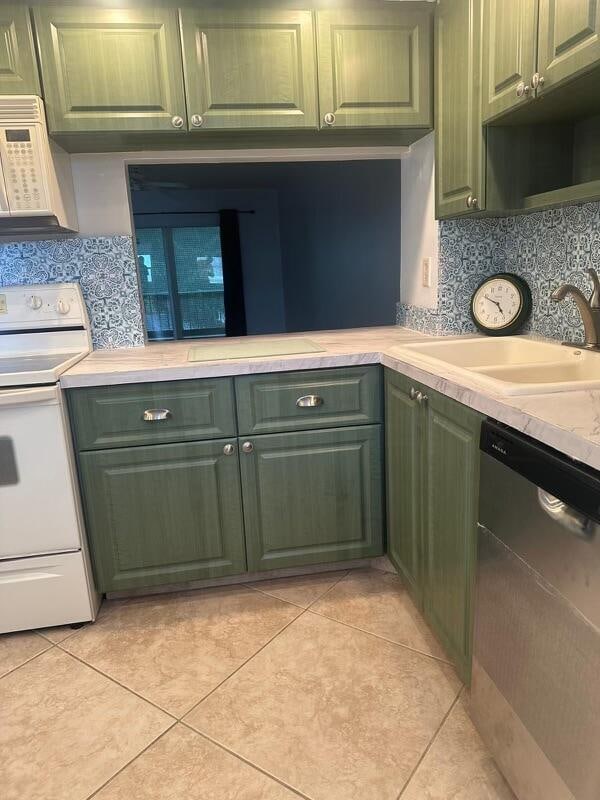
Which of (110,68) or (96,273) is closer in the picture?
(110,68)

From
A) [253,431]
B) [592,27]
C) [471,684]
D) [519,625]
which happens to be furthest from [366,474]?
[592,27]

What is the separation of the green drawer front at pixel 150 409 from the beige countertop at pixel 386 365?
0.04 meters

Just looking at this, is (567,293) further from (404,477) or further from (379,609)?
(379,609)

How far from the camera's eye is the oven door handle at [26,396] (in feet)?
5.50

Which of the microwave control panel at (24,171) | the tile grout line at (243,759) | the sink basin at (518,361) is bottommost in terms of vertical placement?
A: the tile grout line at (243,759)

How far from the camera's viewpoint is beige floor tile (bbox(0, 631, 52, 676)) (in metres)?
1.76

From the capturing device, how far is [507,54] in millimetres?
1568

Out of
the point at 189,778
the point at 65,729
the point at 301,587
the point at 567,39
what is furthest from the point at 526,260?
the point at 65,729

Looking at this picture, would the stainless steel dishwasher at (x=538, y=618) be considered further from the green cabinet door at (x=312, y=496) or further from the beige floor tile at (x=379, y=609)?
the green cabinet door at (x=312, y=496)

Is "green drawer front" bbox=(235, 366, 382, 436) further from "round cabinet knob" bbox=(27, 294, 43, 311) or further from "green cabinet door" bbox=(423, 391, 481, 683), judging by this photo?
"round cabinet knob" bbox=(27, 294, 43, 311)

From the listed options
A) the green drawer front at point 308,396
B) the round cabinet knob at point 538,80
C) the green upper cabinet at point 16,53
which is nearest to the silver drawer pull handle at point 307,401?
the green drawer front at point 308,396

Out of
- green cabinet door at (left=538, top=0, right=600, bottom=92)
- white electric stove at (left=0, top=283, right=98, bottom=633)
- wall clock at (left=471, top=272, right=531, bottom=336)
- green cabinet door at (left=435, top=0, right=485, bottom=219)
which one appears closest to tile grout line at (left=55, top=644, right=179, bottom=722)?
white electric stove at (left=0, top=283, right=98, bottom=633)

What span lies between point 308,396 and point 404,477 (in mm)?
430

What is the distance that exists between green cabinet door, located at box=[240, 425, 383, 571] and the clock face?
24.9 inches
